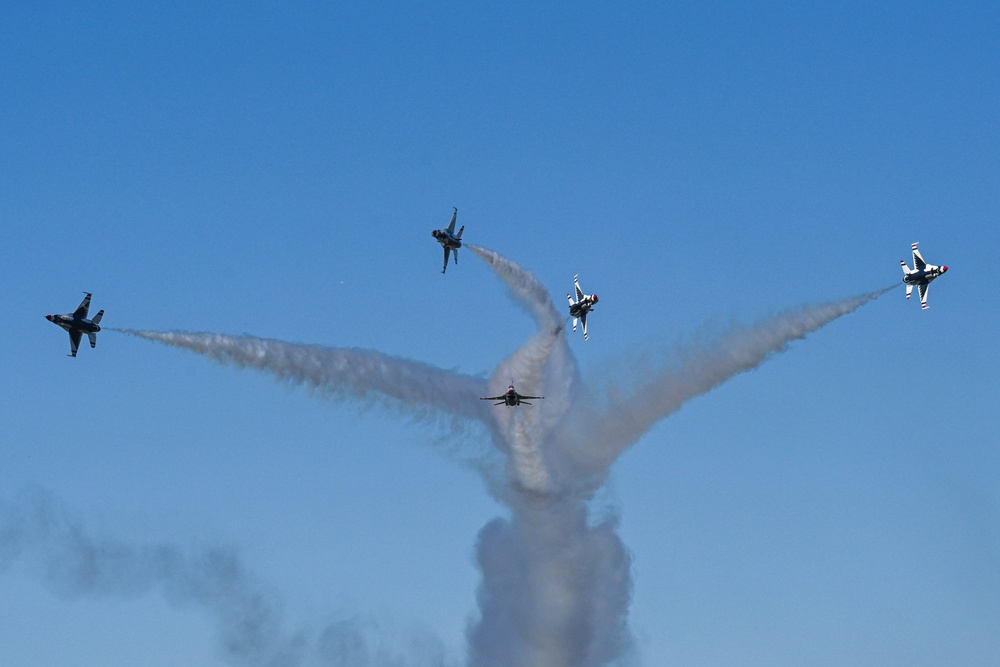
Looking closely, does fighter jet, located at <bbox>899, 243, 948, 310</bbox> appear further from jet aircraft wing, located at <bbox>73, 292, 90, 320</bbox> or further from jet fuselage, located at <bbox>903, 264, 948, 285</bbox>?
jet aircraft wing, located at <bbox>73, 292, 90, 320</bbox>

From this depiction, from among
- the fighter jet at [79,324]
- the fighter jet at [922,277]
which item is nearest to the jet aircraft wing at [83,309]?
the fighter jet at [79,324]

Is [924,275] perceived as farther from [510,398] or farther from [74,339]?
[74,339]

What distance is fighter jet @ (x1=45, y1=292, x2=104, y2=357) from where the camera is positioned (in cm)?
18775

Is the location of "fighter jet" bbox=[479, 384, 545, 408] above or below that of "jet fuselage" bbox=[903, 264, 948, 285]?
below

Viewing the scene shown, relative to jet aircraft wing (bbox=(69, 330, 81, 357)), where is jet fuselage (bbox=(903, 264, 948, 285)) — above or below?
above

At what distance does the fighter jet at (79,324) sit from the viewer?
616 ft

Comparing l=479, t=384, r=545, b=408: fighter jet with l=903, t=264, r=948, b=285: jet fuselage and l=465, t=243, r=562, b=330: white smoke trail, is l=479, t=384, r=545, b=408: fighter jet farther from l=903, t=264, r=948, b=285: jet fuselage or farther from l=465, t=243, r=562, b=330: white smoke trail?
l=903, t=264, r=948, b=285: jet fuselage

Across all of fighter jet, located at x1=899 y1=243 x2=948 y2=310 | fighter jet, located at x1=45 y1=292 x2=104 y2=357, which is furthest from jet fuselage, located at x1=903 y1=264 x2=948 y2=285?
fighter jet, located at x1=45 y1=292 x2=104 y2=357

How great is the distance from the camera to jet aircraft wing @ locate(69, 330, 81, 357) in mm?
188375

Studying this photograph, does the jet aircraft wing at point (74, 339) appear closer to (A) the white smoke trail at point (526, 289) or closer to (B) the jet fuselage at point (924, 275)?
(A) the white smoke trail at point (526, 289)

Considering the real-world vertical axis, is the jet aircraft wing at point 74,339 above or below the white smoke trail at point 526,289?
below

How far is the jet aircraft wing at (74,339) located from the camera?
618 ft

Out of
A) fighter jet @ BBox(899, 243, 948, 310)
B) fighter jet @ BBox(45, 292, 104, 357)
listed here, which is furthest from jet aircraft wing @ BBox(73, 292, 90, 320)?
fighter jet @ BBox(899, 243, 948, 310)

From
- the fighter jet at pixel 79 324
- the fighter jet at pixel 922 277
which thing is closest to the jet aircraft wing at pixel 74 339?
the fighter jet at pixel 79 324
